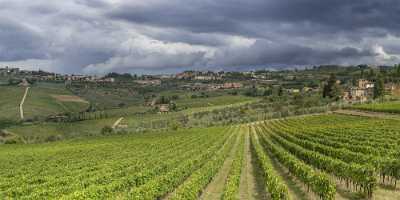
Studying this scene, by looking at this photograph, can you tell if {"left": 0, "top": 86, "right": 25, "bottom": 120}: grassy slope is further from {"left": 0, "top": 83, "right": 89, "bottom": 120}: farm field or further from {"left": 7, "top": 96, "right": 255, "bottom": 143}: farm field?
{"left": 7, "top": 96, "right": 255, "bottom": 143}: farm field

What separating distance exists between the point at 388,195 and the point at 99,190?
17.6 metres

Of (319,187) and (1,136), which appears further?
(1,136)

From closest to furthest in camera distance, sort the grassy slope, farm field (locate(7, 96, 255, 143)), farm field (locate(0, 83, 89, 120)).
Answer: farm field (locate(7, 96, 255, 143)) → the grassy slope → farm field (locate(0, 83, 89, 120))

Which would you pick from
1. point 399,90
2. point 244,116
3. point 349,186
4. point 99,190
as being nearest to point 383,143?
point 349,186

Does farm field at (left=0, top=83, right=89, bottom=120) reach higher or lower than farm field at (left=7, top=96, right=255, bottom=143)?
higher

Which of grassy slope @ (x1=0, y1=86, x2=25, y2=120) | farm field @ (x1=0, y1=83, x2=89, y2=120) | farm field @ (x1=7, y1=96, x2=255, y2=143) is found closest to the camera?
farm field @ (x1=7, y1=96, x2=255, y2=143)

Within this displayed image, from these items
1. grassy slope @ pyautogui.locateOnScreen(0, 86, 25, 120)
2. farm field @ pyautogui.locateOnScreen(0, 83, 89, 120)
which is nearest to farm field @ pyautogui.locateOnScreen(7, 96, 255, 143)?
farm field @ pyautogui.locateOnScreen(0, 83, 89, 120)

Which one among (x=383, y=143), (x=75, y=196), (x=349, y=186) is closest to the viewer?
(x=75, y=196)

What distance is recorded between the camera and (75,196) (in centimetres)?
2314

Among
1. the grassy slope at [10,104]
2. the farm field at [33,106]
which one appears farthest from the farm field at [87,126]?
the grassy slope at [10,104]

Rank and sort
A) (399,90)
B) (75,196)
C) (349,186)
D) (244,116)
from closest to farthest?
(75,196) → (349,186) → (244,116) → (399,90)

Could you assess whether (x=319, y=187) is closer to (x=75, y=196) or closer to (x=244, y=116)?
(x=75, y=196)

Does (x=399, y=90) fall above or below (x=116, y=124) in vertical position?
above

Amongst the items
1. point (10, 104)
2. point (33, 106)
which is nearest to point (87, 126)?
point (33, 106)
